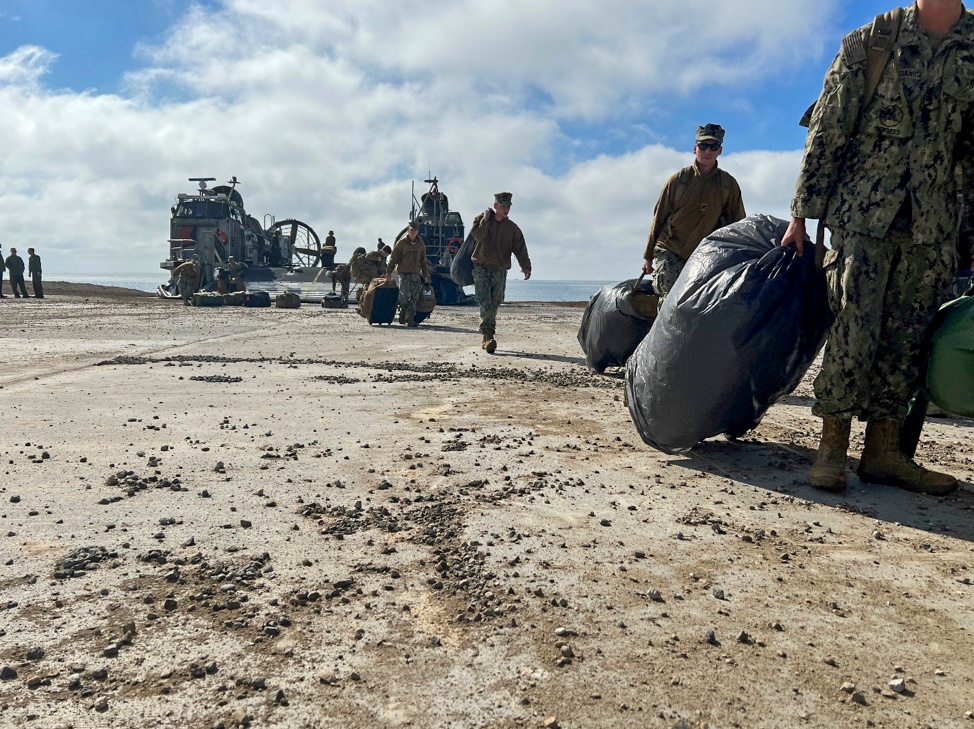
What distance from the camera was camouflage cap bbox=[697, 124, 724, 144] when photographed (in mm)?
5141

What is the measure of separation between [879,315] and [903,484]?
0.64 m

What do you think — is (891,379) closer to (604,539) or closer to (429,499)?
(604,539)

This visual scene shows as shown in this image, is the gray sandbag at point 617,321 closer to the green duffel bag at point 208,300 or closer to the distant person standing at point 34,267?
the green duffel bag at point 208,300

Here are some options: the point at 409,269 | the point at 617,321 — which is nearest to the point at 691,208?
the point at 617,321

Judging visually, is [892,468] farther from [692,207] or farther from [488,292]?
[488,292]

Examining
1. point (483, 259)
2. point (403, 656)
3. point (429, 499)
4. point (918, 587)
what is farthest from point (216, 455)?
point (483, 259)

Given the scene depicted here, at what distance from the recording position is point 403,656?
65.4 inches

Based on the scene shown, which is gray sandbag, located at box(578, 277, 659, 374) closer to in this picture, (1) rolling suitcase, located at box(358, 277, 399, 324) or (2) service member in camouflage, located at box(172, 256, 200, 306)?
(1) rolling suitcase, located at box(358, 277, 399, 324)

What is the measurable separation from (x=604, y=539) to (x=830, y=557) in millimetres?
622

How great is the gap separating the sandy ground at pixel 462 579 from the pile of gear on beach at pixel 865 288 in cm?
26

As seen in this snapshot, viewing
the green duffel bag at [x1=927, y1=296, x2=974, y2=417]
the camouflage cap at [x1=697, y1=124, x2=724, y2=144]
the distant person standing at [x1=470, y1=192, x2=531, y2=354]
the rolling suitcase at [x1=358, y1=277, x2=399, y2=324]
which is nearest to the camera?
the green duffel bag at [x1=927, y1=296, x2=974, y2=417]

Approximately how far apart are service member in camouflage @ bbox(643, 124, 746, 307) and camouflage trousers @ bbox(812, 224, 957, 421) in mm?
2131

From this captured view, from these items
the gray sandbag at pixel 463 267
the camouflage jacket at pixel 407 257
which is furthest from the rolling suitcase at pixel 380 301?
the gray sandbag at pixel 463 267

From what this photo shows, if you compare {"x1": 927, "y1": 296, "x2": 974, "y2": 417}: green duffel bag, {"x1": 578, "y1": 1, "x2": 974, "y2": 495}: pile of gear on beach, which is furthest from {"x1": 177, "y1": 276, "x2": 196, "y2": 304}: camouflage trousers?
{"x1": 927, "y1": 296, "x2": 974, "y2": 417}: green duffel bag
